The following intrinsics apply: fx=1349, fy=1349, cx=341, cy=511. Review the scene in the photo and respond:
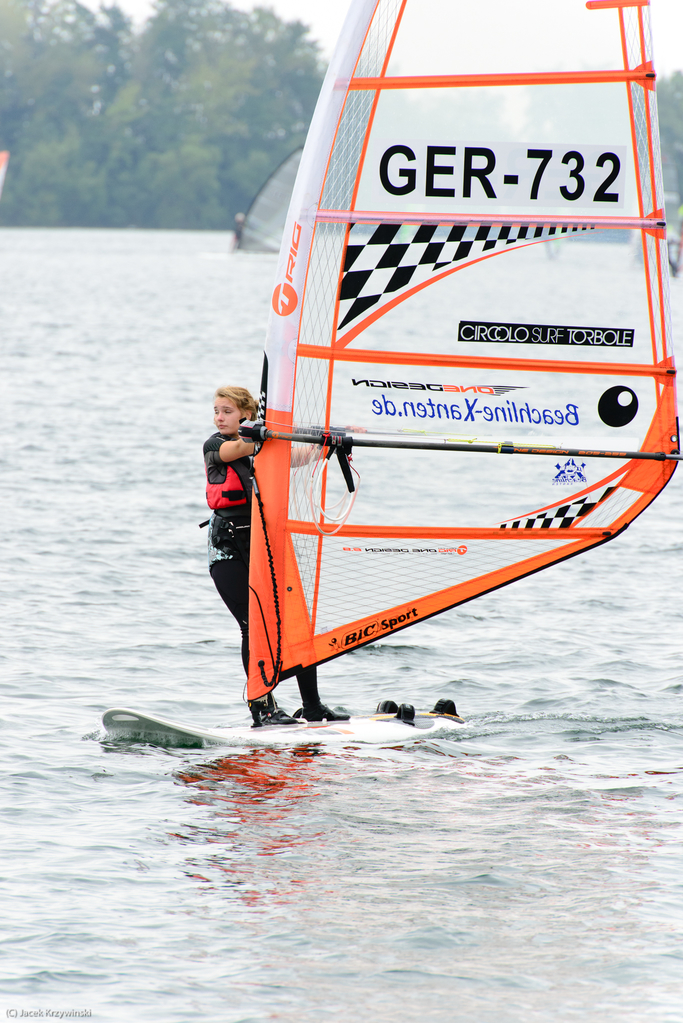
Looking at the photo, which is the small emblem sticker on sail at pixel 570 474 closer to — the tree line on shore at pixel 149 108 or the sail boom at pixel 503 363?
the sail boom at pixel 503 363

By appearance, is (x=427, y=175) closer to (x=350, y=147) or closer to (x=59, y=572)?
(x=350, y=147)

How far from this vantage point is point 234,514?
6820mm

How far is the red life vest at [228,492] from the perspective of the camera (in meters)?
6.72

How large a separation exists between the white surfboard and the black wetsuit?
0.92ft

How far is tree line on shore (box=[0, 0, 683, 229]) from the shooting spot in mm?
102750

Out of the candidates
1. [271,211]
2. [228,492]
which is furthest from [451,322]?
[271,211]

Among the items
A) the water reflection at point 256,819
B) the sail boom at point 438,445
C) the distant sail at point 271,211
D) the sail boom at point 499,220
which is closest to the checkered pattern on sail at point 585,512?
the sail boom at point 438,445

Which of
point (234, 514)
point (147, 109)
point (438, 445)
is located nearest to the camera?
point (438, 445)

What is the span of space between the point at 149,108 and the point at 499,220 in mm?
111877

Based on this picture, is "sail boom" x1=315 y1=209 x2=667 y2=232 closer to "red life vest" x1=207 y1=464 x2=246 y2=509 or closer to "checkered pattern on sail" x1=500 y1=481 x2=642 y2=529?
"checkered pattern on sail" x1=500 y1=481 x2=642 y2=529

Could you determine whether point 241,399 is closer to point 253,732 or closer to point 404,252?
point 404,252

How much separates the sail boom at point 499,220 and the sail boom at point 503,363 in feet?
1.92

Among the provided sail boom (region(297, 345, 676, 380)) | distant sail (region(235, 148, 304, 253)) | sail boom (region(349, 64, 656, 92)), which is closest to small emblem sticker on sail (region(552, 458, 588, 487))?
sail boom (region(297, 345, 676, 380))

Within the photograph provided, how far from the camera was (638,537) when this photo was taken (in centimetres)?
1316
